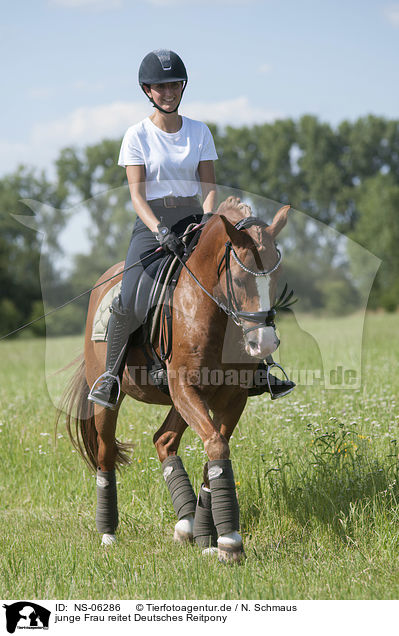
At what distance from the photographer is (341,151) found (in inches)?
2079

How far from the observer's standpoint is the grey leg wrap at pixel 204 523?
5.39 meters

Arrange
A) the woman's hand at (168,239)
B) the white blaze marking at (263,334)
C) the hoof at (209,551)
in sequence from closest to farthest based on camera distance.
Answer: the white blaze marking at (263,334) < the woman's hand at (168,239) < the hoof at (209,551)

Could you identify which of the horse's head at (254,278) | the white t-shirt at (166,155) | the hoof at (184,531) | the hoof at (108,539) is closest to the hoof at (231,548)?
the hoof at (184,531)

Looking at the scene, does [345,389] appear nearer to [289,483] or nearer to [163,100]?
[289,483]

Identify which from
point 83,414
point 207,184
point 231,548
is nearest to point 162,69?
point 207,184

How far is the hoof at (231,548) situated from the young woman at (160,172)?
1594 mm

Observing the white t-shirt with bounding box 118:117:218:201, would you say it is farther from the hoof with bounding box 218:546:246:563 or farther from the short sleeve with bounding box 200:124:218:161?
the hoof with bounding box 218:546:246:563

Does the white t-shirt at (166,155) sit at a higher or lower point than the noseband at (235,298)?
higher

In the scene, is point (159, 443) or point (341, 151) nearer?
point (159, 443)

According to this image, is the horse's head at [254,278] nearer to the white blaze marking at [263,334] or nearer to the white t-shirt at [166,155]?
the white blaze marking at [263,334]

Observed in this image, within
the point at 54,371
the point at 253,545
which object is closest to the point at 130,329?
the point at 54,371

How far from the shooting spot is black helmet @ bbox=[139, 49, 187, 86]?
500 cm

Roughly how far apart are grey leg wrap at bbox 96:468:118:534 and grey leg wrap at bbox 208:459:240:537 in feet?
5.79

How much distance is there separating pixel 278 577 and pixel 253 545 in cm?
90
